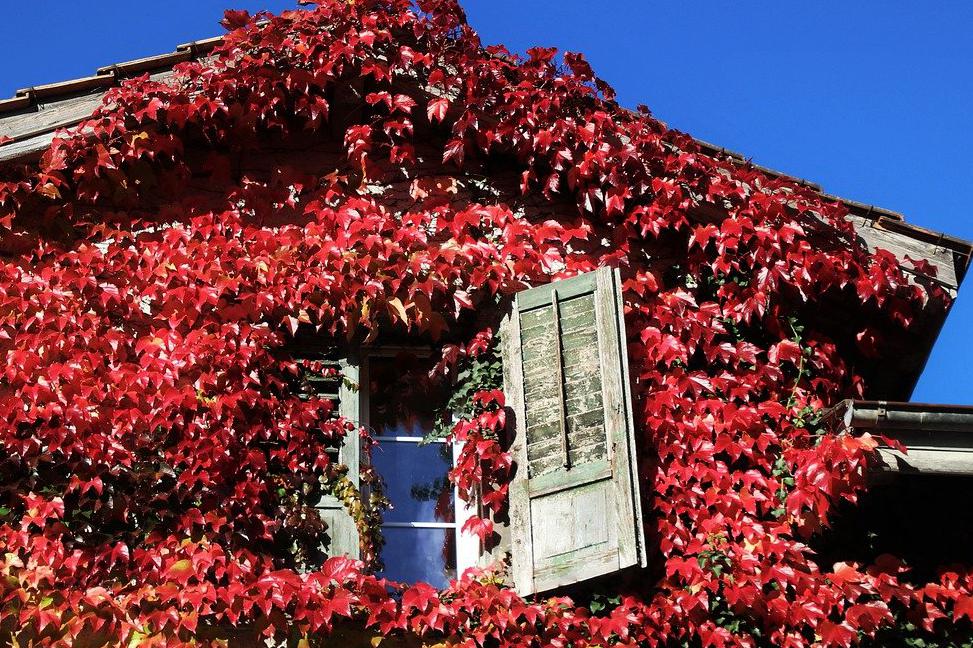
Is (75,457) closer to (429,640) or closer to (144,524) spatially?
(144,524)

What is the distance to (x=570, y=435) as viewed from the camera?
24.2 feet

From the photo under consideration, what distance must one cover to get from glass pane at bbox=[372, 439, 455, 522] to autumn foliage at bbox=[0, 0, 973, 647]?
0.74 feet

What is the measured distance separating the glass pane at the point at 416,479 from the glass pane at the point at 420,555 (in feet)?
0.26

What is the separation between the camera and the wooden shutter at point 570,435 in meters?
7.03

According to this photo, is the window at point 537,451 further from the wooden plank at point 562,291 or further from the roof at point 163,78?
the roof at point 163,78

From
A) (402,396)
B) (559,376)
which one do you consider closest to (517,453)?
(559,376)

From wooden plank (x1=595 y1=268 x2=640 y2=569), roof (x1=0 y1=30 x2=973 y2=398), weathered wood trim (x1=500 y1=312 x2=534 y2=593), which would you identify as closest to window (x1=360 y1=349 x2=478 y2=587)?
weathered wood trim (x1=500 y1=312 x2=534 y2=593)

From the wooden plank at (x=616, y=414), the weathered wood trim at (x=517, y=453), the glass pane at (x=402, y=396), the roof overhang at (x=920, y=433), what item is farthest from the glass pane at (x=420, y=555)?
the roof overhang at (x=920, y=433)

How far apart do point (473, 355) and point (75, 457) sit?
217 centimetres

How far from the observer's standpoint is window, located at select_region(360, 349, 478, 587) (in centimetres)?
753

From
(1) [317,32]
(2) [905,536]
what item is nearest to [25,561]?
(1) [317,32]

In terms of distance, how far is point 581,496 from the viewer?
7180 millimetres

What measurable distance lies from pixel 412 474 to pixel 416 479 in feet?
0.12

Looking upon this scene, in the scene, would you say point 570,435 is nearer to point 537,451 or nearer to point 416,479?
point 537,451
